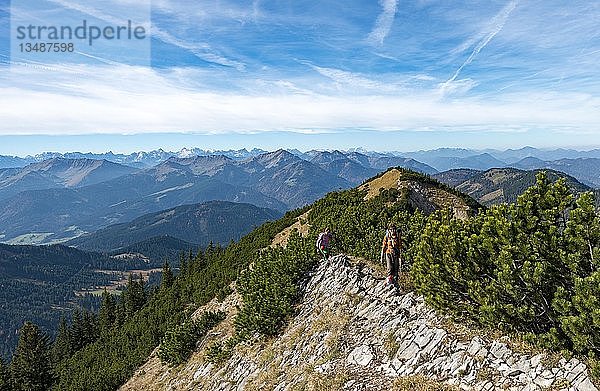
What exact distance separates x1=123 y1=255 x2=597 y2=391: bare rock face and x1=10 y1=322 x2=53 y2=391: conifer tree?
4022 cm

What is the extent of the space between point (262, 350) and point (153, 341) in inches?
906

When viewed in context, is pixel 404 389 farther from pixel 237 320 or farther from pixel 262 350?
pixel 237 320

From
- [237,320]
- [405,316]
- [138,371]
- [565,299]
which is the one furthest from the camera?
[138,371]

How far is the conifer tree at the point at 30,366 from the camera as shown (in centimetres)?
5169

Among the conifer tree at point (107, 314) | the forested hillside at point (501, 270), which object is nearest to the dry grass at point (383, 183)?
the forested hillside at point (501, 270)

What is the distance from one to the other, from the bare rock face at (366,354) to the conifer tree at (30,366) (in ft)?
132

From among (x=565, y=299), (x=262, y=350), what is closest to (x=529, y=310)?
(x=565, y=299)

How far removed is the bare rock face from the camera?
10.2 m

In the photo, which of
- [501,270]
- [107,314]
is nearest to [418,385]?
[501,270]

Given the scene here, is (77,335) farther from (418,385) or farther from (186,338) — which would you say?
(418,385)

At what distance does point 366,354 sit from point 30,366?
56663 millimetres

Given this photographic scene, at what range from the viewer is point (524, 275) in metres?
10.4

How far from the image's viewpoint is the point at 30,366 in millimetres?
51969

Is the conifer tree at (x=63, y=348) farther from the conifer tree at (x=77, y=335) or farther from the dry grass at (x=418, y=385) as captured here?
the dry grass at (x=418, y=385)
